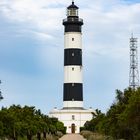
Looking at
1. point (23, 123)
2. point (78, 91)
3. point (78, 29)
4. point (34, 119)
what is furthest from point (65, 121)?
point (23, 123)

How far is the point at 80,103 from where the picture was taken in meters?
101

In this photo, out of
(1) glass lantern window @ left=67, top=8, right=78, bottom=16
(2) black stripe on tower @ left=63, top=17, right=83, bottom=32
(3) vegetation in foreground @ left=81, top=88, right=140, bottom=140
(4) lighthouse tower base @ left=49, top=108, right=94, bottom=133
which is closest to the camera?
(3) vegetation in foreground @ left=81, top=88, right=140, bottom=140

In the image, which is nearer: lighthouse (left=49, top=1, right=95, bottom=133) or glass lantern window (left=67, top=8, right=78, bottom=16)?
lighthouse (left=49, top=1, right=95, bottom=133)

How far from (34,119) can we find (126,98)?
11.0 meters

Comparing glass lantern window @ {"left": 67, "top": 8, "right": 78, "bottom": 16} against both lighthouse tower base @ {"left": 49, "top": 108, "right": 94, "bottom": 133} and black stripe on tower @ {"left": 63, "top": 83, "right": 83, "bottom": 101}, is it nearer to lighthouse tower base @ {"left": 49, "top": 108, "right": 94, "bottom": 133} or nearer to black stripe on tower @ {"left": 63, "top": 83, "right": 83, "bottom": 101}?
black stripe on tower @ {"left": 63, "top": 83, "right": 83, "bottom": 101}

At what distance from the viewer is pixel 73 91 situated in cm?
9725

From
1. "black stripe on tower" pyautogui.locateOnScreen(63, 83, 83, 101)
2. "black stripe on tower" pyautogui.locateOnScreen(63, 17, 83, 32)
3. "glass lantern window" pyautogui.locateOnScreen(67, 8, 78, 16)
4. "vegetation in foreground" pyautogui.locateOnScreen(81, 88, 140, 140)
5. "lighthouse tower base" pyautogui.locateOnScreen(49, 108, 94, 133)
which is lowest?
"vegetation in foreground" pyautogui.locateOnScreen(81, 88, 140, 140)

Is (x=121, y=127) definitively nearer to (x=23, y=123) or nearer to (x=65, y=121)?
(x=23, y=123)

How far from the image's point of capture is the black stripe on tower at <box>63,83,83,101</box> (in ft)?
320

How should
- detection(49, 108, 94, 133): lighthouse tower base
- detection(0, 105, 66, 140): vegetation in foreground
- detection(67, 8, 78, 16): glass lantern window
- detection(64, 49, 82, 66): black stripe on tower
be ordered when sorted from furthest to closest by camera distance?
detection(67, 8, 78, 16): glass lantern window
detection(49, 108, 94, 133): lighthouse tower base
detection(64, 49, 82, 66): black stripe on tower
detection(0, 105, 66, 140): vegetation in foreground

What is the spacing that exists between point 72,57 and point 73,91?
558 cm

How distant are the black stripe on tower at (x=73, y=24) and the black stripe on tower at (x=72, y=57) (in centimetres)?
476

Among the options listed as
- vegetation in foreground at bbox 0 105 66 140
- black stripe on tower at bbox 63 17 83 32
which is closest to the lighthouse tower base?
black stripe on tower at bbox 63 17 83 32

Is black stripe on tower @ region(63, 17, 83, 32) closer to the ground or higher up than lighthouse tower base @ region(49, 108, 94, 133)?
higher up
